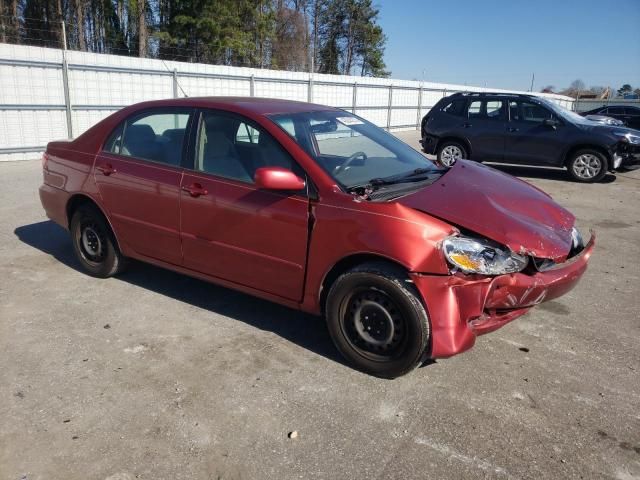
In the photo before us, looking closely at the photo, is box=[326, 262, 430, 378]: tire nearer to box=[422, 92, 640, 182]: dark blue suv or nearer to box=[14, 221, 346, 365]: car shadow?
box=[14, 221, 346, 365]: car shadow

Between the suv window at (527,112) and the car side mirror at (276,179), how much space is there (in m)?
8.60

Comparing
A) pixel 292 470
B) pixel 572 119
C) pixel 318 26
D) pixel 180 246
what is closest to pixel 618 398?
pixel 292 470

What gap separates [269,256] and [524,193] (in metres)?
1.90

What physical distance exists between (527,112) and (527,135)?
0.49 metres

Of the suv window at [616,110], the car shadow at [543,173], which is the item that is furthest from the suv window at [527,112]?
the suv window at [616,110]

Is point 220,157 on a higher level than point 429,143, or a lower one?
higher

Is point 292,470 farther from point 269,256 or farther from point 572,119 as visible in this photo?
point 572,119

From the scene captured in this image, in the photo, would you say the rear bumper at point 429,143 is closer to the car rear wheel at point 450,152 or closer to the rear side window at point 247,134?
the car rear wheel at point 450,152

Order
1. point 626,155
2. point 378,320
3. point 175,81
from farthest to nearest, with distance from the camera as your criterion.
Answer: point 175,81
point 626,155
point 378,320

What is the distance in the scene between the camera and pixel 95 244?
4.77 metres

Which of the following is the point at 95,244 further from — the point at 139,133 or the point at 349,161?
the point at 349,161

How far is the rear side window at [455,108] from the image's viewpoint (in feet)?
37.0

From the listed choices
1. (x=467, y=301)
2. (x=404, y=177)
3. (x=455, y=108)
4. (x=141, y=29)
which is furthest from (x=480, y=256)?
(x=141, y=29)

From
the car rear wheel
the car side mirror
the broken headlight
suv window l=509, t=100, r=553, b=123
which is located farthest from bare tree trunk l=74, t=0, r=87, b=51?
the broken headlight
